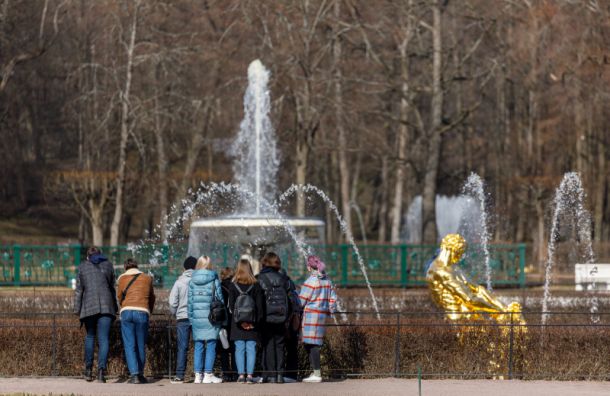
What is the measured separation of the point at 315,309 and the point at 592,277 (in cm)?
1650

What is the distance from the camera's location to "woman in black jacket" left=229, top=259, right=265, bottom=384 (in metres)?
14.2

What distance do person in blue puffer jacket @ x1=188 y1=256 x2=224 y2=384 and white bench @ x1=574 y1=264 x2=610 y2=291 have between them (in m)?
15.9

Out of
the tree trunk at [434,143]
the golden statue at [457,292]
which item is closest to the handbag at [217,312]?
the golden statue at [457,292]

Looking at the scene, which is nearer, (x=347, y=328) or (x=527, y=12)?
(x=347, y=328)

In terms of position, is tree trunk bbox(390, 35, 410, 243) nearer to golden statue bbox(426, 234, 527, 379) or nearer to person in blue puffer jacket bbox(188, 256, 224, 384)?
golden statue bbox(426, 234, 527, 379)

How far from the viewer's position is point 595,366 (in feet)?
50.1

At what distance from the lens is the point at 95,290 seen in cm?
1449

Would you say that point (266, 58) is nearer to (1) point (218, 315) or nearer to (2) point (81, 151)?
(2) point (81, 151)

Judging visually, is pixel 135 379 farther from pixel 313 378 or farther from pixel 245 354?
pixel 313 378

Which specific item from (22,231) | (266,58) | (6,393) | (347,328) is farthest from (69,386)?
(22,231)

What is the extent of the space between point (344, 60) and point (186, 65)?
5.67 m

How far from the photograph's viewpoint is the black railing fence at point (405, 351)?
15.2m

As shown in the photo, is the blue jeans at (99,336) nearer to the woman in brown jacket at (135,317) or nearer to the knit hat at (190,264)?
the woman in brown jacket at (135,317)

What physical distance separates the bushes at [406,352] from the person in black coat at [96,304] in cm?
66
